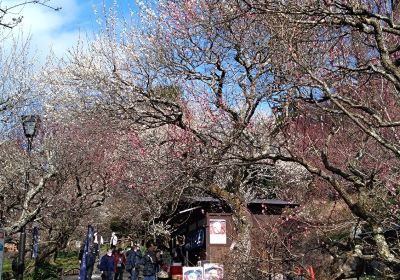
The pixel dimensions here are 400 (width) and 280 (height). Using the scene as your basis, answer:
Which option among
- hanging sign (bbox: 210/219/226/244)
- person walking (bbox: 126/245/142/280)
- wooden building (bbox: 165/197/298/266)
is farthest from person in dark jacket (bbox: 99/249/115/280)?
hanging sign (bbox: 210/219/226/244)

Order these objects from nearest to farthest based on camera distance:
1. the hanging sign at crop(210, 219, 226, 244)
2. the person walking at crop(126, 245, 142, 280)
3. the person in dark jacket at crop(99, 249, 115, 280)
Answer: the hanging sign at crop(210, 219, 226, 244) → the person walking at crop(126, 245, 142, 280) → the person in dark jacket at crop(99, 249, 115, 280)

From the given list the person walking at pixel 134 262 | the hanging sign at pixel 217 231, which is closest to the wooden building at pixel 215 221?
the hanging sign at pixel 217 231

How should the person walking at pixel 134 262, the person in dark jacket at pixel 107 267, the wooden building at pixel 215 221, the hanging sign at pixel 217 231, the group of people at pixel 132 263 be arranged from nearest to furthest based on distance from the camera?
1. the wooden building at pixel 215 221
2. the hanging sign at pixel 217 231
3. the group of people at pixel 132 263
4. the person walking at pixel 134 262
5. the person in dark jacket at pixel 107 267

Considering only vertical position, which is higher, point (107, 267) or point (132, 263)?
point (132, 263)

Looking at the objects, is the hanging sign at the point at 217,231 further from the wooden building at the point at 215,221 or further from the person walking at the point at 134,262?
the person walking at the point at 134,262

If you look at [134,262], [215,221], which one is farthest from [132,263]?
[215,221]

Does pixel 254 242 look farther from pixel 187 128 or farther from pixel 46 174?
pixel 46 174

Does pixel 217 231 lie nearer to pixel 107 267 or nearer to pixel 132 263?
pixel 132 263

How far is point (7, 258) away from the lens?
3284 cm

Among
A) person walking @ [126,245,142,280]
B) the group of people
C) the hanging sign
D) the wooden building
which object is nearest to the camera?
the wooden building

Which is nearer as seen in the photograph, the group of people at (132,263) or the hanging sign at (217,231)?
the hanging sign at (217,231)

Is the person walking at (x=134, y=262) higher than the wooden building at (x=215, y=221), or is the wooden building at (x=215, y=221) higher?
the wooden building at (x=215, y=221)

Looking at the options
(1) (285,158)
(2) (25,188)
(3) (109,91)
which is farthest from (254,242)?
(2) (25,188)

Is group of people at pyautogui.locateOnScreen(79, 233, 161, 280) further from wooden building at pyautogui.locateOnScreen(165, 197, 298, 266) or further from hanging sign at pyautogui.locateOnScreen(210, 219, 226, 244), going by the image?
hanging sign at pyautogui.locateOnScreen(210, 219, 226, 244)
